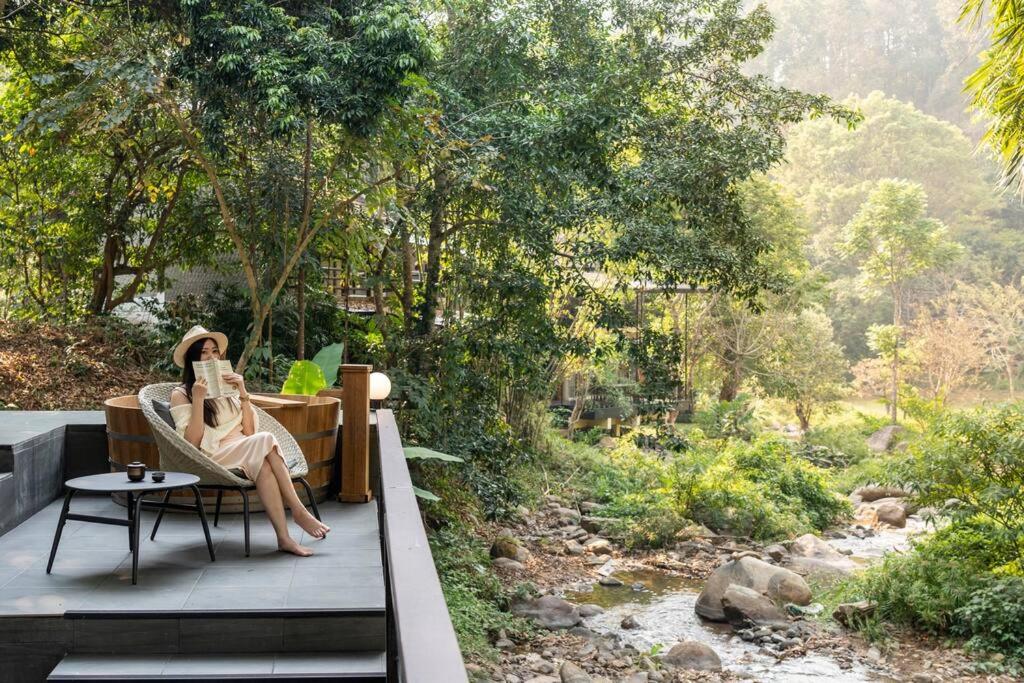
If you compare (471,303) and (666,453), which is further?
(666,453)

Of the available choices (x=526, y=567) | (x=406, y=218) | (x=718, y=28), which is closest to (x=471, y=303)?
(x=406, y=218)

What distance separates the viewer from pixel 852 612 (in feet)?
29.1

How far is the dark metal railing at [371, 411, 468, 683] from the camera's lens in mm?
1610

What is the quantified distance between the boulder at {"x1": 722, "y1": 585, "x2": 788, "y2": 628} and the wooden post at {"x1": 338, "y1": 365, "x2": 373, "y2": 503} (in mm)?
4895

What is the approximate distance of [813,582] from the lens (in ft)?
33.7

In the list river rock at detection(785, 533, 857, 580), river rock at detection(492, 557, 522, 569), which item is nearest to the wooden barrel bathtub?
river rock at detection(492, 557, 522, 569)

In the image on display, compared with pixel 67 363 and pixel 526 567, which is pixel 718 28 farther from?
pixel 67 363

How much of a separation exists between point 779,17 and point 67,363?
165 feet

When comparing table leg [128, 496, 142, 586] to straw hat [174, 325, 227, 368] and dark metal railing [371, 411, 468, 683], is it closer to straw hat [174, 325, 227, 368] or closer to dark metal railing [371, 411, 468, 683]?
straw hat [174, 325, 227, 368]

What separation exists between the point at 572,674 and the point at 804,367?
58.0 feet

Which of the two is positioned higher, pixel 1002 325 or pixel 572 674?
pixel 1002 325

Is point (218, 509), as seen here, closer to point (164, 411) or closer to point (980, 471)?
point (164, 411)

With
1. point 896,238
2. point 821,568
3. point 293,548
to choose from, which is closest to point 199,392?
point 293,548

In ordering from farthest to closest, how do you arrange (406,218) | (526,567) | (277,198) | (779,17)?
(779,17) < (526,567) < (277,198) < (406,218)
